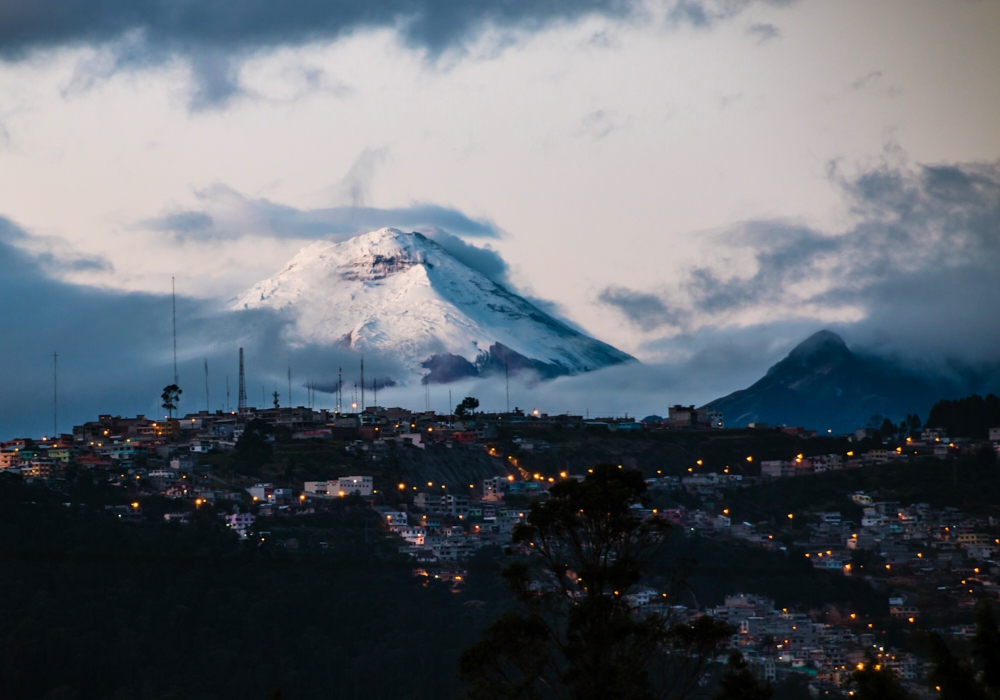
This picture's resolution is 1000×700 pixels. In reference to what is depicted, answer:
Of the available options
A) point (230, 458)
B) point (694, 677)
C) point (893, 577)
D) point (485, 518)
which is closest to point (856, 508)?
point (893, 577)

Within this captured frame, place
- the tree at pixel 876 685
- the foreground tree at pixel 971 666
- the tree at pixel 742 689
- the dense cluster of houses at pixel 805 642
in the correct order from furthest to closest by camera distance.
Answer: the dense cluster of houses at pixel 805 642, the tree at pixel 742 689, the tree at pixel 876 685, the foreground tree at pixel 971 666

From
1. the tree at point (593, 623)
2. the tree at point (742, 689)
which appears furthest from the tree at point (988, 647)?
the tree at point (593, 623)

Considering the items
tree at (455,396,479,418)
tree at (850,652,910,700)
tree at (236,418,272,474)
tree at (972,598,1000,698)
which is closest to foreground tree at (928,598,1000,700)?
tree at (972,598,1000,698)

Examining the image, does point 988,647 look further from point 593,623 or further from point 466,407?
point 466,407

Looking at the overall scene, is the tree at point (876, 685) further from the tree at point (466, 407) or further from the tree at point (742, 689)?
the tree at point (466, 407)

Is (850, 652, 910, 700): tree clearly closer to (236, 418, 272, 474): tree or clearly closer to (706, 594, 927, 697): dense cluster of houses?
(706, 594, 927, 697): dense cluster of houses

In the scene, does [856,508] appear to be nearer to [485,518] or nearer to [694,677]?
[485,518]
